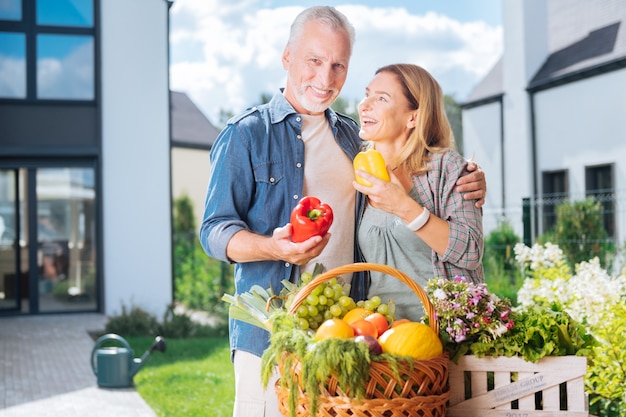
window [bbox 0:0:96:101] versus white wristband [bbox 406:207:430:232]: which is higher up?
window [bbox 0:0:96:101]

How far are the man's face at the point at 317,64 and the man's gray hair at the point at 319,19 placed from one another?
14mm

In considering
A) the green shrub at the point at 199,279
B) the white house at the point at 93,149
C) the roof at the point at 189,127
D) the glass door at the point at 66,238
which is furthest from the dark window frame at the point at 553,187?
the roof at the point at 189,127

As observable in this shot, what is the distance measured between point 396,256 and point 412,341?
2.25ft

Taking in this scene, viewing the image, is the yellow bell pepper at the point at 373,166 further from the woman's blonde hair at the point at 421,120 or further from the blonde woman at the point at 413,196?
the woman's blonde hair at the point at 421,120

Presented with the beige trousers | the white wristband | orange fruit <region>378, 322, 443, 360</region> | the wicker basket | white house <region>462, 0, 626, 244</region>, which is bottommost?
the beige trousers

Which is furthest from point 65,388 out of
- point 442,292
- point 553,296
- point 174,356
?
point 442,292

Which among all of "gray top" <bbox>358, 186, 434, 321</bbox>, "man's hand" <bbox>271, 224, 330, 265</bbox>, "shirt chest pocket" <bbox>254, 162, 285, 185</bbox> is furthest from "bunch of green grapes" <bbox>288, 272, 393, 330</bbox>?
"shirt chest pocket" <bbox>254, 162, 285, 185</bbox>

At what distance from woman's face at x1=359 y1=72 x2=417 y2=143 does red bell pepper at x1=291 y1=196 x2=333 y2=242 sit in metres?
0.40

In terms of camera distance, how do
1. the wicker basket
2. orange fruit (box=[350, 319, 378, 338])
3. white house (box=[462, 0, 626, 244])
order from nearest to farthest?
the wicker basket < orange fruit (box=[350, 319, 378, 338]) < white house (box=[462, 0, 626, 244])

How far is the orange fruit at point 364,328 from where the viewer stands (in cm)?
206

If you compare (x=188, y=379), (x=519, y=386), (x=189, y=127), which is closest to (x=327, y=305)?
(x=519, y=386)

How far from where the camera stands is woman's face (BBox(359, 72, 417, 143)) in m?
2.73

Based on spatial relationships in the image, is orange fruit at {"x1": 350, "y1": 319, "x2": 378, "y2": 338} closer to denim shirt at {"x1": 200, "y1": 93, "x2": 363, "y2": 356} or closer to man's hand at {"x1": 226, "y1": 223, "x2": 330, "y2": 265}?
man's hand at {"x1": 226, "y1": 223, "x2": 330, "y2": 265}

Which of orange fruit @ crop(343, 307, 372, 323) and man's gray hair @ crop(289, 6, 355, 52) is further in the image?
man's gray hair @ crop(289, 6, 355, 52)
